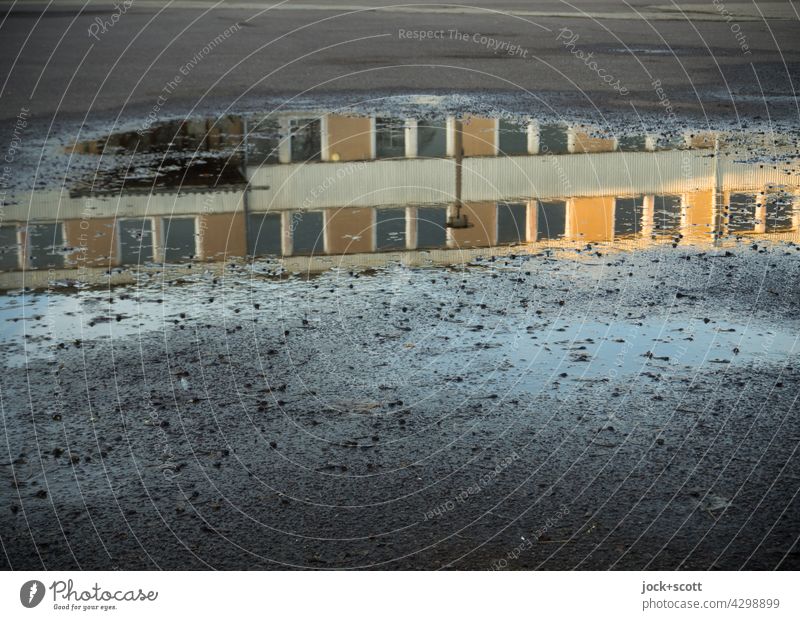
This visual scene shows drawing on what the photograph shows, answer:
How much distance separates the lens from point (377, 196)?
12914 mm

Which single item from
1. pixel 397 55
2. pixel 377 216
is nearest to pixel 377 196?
pixel 377 216

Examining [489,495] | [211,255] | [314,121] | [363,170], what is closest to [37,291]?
[211,255]

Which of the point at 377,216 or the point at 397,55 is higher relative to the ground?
Result: the point at 397,55

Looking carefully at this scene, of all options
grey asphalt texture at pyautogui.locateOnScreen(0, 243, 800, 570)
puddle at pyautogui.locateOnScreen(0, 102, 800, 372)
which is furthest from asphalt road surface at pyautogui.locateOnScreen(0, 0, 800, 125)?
grey asphalt texture at pyautogui.locateOnScreen(0, 243, 800, 570)

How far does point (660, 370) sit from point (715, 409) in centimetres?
71

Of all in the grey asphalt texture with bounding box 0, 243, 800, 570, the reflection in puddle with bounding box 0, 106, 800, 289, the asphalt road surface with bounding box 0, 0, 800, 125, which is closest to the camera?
the grey asphalt texture with bounding box 0, 243, 800, 570

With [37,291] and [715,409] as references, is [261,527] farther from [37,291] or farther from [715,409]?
[37,291]

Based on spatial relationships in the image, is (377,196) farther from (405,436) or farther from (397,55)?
(397,55)

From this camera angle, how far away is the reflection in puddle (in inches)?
412

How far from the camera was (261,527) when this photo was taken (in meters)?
5.35

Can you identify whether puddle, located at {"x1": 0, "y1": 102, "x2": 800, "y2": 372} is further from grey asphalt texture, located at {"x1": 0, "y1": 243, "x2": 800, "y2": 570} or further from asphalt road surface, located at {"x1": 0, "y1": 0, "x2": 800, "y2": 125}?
asphalt road surface, located at {"x1": 0, "y1": 0, "x2": 800, "y2": 125}

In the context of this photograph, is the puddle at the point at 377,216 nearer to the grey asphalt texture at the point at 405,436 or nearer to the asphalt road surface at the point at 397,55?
the grey asphalt texture at the point at 405,436

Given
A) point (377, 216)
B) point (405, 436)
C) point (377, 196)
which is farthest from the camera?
point (377, 196)

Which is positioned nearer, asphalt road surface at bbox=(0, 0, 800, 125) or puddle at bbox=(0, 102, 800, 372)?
puddle at bbox=(0, 102, 800, 372)
